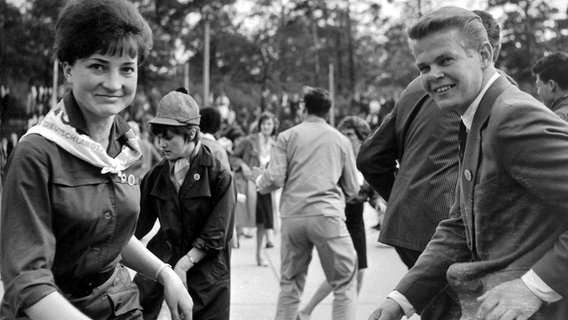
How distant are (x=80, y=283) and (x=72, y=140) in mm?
459

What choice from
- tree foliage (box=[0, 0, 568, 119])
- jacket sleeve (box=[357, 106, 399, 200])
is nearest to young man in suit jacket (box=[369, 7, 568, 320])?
jacket sleeve (box=[357, 106, 399, 200])

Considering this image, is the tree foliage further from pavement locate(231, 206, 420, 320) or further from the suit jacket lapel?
the suit jacket lapel

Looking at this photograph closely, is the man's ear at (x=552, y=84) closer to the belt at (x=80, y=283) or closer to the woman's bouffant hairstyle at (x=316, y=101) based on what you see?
the woman's bouffant hairstyle at (x=316, y=101)

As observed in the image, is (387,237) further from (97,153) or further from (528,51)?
(528,51)

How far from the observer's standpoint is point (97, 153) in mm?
2441

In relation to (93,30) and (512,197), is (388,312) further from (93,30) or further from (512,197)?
(93,30)

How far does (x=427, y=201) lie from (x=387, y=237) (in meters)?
0.36

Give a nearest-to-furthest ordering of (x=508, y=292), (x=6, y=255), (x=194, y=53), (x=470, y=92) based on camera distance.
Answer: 1. (x=6, y=255)
2. (x=508, y=292)
3. (x=470, y=92)
4. (x=194, y=53)

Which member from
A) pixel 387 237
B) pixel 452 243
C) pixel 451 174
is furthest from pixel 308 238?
pixel 452 243

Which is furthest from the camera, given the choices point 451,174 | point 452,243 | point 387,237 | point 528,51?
point 528,51

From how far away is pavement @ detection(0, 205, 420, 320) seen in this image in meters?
7.43

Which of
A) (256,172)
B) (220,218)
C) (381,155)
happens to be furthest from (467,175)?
(256,172)

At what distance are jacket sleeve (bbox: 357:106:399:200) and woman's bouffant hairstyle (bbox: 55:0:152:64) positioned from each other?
6.91 ft

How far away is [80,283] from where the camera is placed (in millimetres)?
2477
